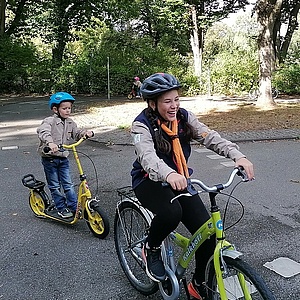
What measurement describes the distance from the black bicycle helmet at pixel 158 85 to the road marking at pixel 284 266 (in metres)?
1.91

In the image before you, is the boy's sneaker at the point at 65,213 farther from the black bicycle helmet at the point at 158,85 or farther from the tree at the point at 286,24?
the tree at the point at 286,24

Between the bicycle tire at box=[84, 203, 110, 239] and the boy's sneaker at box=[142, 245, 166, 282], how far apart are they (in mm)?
1406

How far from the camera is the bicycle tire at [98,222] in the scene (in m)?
4.42

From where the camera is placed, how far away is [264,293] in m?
2.29

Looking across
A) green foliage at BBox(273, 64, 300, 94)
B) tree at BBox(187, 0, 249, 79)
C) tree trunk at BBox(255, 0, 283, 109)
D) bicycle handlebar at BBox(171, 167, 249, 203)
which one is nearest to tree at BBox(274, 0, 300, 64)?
tree at BBox(187, 0, 249, 79)

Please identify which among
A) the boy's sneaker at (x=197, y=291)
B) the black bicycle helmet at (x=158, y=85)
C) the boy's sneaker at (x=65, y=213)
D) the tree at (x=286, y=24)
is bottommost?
the boy's sneaker at (x=65, y=213)

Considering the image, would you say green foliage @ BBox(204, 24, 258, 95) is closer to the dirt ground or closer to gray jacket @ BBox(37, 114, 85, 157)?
the dirt ground

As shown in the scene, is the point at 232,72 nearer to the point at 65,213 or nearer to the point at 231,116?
the point at 231,116

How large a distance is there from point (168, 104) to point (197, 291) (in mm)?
1276

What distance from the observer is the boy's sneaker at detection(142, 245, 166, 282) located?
303 centimetres

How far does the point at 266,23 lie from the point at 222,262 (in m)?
15.1

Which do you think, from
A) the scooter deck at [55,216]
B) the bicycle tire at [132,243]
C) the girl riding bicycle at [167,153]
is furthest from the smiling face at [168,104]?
the scooter deck at [55,216]

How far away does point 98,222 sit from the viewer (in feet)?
14.8

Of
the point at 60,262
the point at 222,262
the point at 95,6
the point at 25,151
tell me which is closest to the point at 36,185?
the point at 60,262
